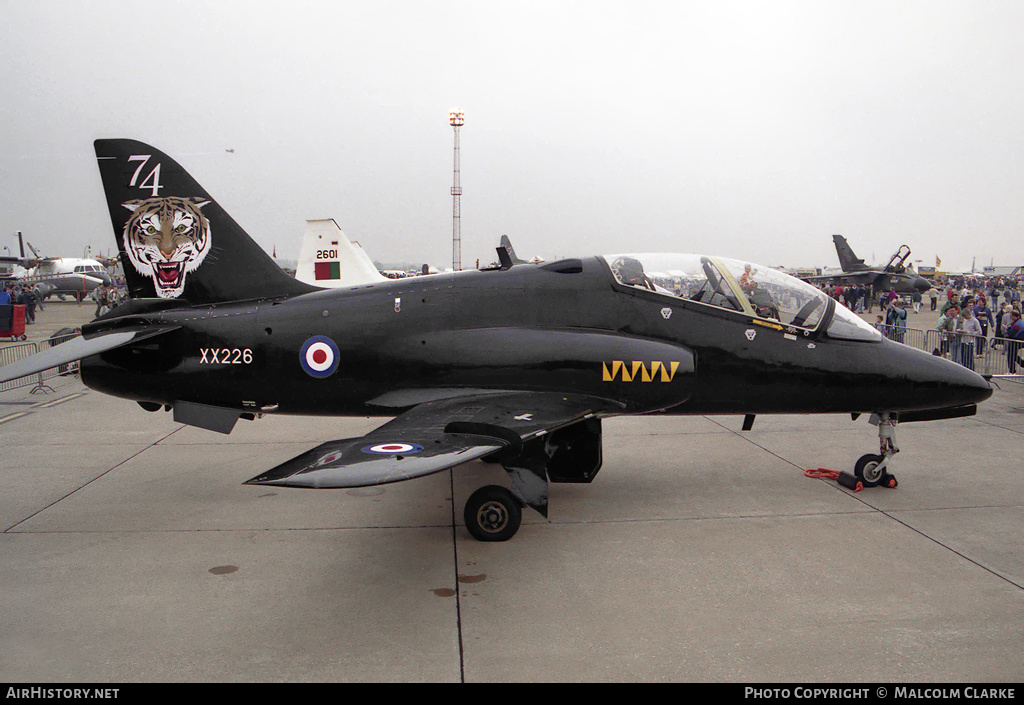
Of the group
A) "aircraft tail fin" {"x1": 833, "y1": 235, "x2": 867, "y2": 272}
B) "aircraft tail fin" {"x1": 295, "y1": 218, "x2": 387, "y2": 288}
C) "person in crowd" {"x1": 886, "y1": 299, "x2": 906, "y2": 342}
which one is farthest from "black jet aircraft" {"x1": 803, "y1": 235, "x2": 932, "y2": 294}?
"aircraft tail fin" {"x1": 295, "y1": 218, "x2": 387, "y2": 288}

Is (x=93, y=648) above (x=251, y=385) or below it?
below

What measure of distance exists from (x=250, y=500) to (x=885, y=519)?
249 inches

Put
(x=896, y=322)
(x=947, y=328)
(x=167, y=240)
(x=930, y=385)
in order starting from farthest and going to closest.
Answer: (x=896, y=322)
(x=947, y=328)
(x=167, y=240)
(x=930, y=385)

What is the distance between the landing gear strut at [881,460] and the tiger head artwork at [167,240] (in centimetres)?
752

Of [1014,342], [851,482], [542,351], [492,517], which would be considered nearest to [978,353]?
[1014,342]

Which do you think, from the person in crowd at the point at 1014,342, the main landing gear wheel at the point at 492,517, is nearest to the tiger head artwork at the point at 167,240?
the main landing gear wheel at the point at 492,517

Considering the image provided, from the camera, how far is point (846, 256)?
43438 mm

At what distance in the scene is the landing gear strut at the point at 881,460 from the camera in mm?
7145

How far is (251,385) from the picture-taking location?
706 cm

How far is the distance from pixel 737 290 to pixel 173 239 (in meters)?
6.16

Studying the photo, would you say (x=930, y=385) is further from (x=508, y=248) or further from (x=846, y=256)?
(x=846, y=256)

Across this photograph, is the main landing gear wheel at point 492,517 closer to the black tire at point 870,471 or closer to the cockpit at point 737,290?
the cockpit at point 737,290

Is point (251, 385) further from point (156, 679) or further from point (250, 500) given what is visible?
point (156, 679)

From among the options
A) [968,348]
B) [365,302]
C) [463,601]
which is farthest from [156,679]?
[968,348]
